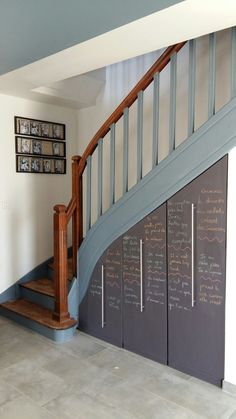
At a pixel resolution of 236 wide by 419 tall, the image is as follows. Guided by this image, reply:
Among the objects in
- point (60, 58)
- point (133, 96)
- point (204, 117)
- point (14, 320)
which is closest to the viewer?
point (60, 58)

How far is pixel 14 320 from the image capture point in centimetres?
361

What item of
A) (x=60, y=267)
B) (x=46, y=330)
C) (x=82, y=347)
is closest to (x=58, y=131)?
(x=60, y=267)

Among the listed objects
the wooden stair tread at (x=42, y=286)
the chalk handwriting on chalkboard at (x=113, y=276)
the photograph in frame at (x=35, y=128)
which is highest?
the photograph in frame at (x=35, y=128)

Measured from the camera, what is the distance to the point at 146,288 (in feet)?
9.12

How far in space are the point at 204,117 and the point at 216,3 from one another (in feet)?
4.08

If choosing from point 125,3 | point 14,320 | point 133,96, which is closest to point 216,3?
point 125,3

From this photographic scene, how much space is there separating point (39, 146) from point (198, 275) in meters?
2.49

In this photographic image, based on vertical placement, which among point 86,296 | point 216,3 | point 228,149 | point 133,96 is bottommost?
point 86,296

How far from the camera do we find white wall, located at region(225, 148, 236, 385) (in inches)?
89.6

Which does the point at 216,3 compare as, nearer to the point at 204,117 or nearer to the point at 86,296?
the point at 204,117

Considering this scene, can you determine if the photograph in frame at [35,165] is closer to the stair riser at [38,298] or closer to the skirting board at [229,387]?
the stair riser at [38,298]

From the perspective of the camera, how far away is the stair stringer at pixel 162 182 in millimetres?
2264

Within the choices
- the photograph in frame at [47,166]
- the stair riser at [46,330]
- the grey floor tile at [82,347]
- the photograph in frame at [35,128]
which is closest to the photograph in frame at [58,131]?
the photograph in frame at [35,128]

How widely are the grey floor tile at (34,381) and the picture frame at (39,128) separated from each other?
95.5 inches
